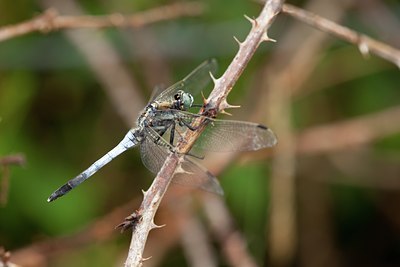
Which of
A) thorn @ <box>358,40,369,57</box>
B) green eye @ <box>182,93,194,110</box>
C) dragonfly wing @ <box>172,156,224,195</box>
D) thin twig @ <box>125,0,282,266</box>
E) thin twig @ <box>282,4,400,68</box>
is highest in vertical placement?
green eye @ <box>182,93,194,110</box>

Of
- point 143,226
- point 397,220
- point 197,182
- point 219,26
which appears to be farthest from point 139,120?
point 397,220

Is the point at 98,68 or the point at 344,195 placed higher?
the point at 98,68

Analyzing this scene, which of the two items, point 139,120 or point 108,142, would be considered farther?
point 108,142

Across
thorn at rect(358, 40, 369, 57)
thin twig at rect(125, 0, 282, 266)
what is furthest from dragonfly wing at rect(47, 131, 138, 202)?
thorn at rect(358, 40, 369, 57)

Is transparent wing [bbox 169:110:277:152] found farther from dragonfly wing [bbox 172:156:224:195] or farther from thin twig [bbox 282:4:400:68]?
thin twig [bbox 282:4:400:68]

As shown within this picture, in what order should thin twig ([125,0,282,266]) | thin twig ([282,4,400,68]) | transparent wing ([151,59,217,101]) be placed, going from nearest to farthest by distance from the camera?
thin twig ([125,0,282,266]), thin twig ([282,4,400,68]), transparent wing ([151,59,217,101])

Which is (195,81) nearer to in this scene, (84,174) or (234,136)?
(234,136)

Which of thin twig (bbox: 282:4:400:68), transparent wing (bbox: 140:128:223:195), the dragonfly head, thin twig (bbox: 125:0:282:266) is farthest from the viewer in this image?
the dragonfly head

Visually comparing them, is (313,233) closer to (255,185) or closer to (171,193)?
(255,185)
